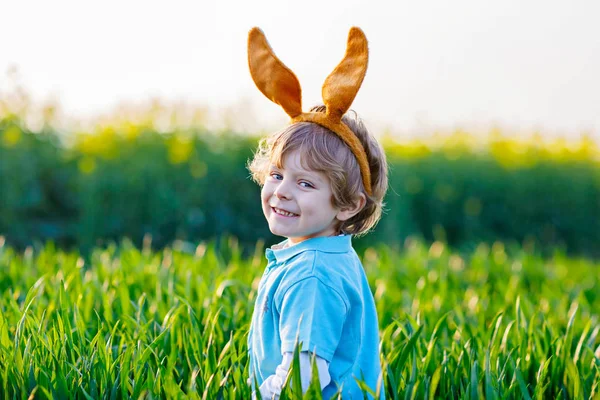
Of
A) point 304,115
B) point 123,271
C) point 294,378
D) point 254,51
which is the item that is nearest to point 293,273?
point 294,378

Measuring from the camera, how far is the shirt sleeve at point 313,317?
1.87 meters

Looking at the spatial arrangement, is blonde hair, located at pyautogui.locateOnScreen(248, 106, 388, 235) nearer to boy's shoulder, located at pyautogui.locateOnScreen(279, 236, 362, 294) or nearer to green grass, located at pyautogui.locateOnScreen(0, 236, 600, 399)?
boy's shoulder, located at pyautogui.locateOnScreen(279, 236, 362, 294)

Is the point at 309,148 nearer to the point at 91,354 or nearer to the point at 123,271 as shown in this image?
the point at 91,354

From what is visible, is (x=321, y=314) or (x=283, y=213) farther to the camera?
(x=283, y=213)

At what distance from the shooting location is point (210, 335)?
2.54 metres

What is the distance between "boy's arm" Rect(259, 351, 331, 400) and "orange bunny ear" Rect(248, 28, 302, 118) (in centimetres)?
75

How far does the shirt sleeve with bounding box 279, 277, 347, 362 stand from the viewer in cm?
187

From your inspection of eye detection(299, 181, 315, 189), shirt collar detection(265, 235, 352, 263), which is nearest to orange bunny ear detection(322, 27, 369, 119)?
eye detection(299, 181, 315, 189)

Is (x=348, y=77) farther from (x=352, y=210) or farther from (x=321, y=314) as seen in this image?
(x=321, y=314)

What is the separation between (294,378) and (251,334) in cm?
36

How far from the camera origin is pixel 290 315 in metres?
1.92

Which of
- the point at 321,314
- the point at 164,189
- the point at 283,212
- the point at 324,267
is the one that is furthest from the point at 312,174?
the point at 164,189

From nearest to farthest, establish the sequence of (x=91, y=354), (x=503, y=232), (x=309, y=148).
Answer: (x=309, y=148), (x=91, y=354), (x=503, y=232)

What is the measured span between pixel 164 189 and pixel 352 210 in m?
4.08
